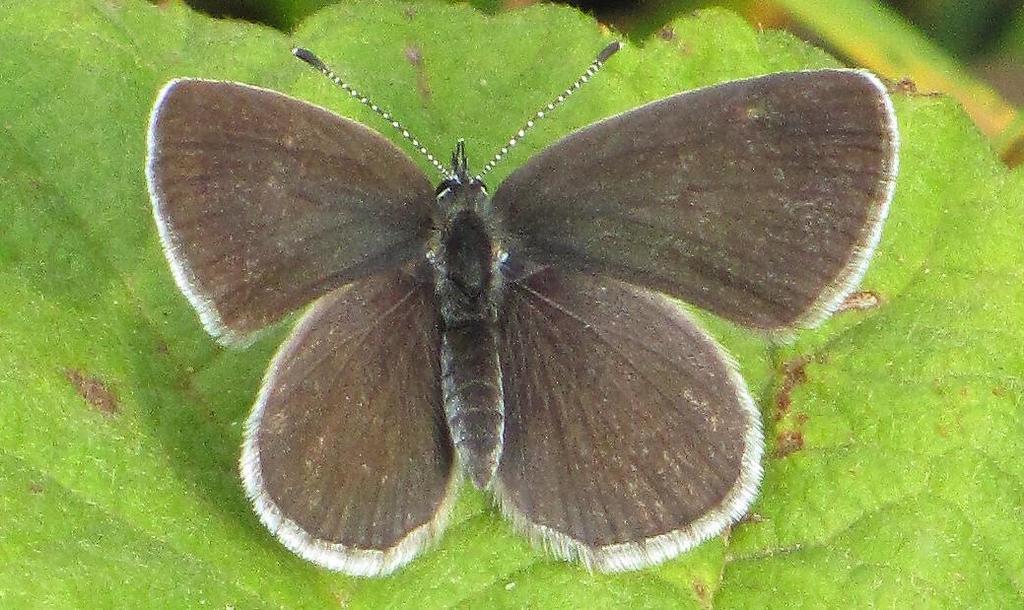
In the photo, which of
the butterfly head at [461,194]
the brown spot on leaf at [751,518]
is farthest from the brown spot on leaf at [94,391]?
the brown spot on leaf at [751,518]

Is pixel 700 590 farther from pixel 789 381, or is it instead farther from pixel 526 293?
pixel 526 293

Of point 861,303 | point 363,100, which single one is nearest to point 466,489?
point 363,100

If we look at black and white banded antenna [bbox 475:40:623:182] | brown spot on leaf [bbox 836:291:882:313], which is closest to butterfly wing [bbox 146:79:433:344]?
black and white banded antenna [bbox 475:40:623:182]

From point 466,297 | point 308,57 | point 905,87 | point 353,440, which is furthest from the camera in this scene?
point 905,87

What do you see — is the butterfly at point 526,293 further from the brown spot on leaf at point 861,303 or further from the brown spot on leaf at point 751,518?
the brown spot on leaf at point 861,303

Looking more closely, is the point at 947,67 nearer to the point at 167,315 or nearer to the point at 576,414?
the point at 576,414

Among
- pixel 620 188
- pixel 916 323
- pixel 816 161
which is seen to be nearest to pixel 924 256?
pixel 916 323

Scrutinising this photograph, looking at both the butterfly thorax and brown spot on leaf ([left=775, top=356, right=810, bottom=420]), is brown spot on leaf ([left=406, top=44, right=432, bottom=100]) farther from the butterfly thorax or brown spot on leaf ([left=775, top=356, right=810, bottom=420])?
brown spot on leaf ([left=775, top=356, right=810, bottom=420])
